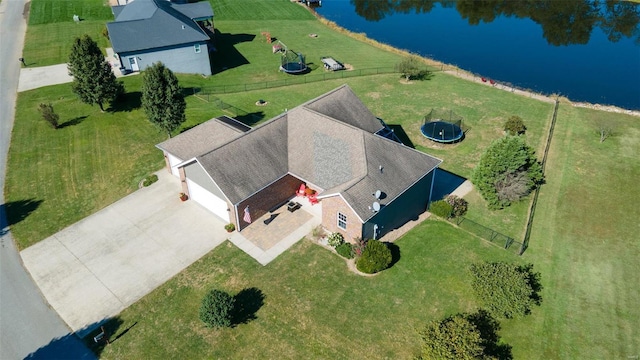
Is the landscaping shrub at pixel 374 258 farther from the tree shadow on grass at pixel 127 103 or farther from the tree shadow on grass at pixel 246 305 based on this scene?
the tree shadow on grass at pixel 127 103

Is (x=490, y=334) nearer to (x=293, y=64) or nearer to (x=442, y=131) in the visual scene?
(x=442, y=131)

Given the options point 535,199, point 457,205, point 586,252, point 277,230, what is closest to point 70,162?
point 277,230

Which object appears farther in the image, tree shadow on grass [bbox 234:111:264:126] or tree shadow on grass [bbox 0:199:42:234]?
tree shadow on grass [bbox 234:111:264:126]

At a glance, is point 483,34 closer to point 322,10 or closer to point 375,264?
point 322,10

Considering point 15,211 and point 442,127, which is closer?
point 15,211

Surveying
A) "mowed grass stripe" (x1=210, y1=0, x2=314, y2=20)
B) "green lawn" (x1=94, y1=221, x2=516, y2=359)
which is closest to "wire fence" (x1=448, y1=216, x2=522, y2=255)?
"green lawn" (x1=94, y1=221, x2=516, y2=359)

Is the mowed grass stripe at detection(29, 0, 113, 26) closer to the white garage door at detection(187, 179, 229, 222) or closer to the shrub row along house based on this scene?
the shrub row along house
